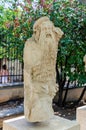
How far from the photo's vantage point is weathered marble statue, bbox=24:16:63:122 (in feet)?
7.57

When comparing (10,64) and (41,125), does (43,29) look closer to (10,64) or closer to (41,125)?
(41,125)

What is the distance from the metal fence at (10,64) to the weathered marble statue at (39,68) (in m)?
3.02

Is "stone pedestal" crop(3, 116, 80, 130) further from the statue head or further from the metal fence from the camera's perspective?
the metal fence

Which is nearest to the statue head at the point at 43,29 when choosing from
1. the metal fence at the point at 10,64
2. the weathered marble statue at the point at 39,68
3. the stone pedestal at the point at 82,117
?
the weathered marble statue at the point at 39,68

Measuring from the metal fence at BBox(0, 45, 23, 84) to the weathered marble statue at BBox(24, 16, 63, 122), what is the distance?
3.02m

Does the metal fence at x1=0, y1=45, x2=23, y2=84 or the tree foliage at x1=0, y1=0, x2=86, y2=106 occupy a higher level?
the tree foliage at x1=0, y1=0, x2=86, y2=106

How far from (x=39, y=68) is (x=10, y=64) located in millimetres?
3459

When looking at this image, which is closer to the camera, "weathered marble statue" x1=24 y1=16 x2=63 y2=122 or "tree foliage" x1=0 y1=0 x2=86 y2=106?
"weathered marble statue" x1=24 y1=16 x2=63 y2=122

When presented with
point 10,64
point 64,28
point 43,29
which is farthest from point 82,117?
point 10,64

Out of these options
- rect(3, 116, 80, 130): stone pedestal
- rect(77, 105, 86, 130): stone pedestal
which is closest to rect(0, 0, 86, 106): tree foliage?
rect(77, 105, 86, 130): stone pedestal

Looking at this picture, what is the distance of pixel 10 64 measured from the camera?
5.73 meters

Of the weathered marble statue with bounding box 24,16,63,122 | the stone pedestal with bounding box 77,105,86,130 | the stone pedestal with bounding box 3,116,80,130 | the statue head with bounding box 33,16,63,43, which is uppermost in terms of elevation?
the statue head with bounding box 33,16,63,43

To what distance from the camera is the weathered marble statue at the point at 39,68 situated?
7.57ft

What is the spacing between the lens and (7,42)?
5.46 m
